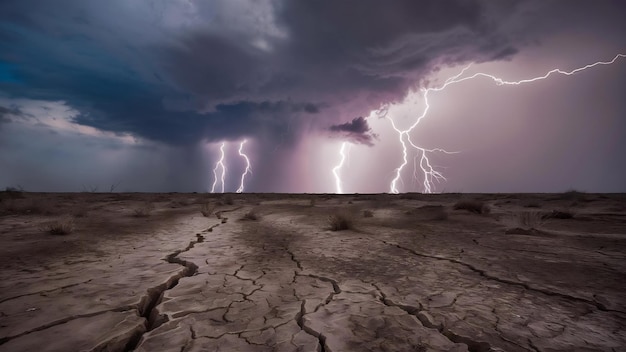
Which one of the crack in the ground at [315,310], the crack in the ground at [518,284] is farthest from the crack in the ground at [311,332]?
the crack in the ground at [518,284]

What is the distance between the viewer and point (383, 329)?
5.32 ft

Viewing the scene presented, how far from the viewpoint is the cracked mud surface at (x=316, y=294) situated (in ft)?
5.00

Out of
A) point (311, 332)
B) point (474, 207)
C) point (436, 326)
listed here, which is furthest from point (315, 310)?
point (474, 207)

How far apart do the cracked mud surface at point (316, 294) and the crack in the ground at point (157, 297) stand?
0.04 ft

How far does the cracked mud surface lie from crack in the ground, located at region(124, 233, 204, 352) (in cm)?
1

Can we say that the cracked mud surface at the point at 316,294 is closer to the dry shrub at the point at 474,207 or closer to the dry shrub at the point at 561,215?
the dry shrub at the point at 561,215

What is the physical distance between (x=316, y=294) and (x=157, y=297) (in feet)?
4.29

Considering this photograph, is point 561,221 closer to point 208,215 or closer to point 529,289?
point 529,289

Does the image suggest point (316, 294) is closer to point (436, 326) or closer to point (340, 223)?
point (436, 326)

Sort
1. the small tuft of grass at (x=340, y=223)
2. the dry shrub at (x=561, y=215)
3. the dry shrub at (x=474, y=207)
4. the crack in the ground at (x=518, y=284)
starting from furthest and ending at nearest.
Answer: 1. the dry shrub at (x=474, y=207)
2. the dry shrub at (x=561, y=215)
3. the small tuft of grass at (x=340, y=223)
4. the crack in the ground at (x=518, y=284)

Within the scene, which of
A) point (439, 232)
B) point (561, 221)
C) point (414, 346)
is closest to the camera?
point (414, 346)

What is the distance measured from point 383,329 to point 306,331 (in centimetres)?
47

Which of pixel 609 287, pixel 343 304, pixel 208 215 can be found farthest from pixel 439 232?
pixel 208 215

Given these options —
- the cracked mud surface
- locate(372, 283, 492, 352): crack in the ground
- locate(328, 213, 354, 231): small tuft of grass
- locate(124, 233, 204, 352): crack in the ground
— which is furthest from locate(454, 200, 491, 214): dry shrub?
locate(124, 233, 204, 352): crack in the ground
